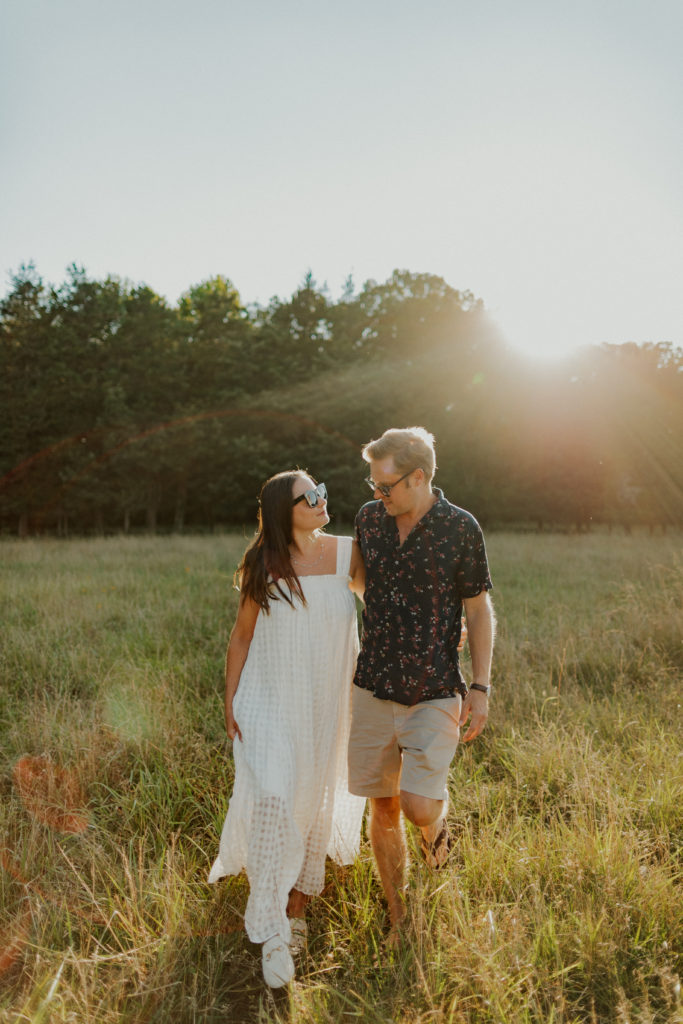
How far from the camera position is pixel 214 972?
2488 mm

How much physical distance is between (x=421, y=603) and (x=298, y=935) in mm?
1426

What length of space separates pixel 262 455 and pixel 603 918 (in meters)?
29.3

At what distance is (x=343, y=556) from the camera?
3.06 metres

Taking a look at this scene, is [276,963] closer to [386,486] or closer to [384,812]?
[384,812]

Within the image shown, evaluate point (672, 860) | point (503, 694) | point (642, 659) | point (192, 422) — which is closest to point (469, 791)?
point (672, 860)

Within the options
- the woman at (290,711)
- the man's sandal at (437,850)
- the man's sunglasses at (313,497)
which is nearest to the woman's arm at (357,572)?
the woman at (290,711)

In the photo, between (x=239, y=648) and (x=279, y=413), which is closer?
(x=239, y=648)

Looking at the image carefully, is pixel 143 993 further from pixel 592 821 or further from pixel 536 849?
pixel 592 821

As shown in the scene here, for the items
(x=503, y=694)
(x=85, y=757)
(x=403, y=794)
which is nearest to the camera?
(x=403, y=794)

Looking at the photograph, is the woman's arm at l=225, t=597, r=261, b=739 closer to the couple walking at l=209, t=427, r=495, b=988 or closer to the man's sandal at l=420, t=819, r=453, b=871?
the couple walking at l=209, t=427, r=495, b=988

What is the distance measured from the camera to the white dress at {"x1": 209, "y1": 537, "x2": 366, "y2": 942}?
8.58 ft

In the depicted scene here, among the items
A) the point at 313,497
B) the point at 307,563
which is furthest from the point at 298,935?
the point at 313,497

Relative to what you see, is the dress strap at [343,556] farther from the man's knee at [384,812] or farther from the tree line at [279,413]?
the tree line at [279,413]

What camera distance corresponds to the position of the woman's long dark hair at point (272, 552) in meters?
2.88
